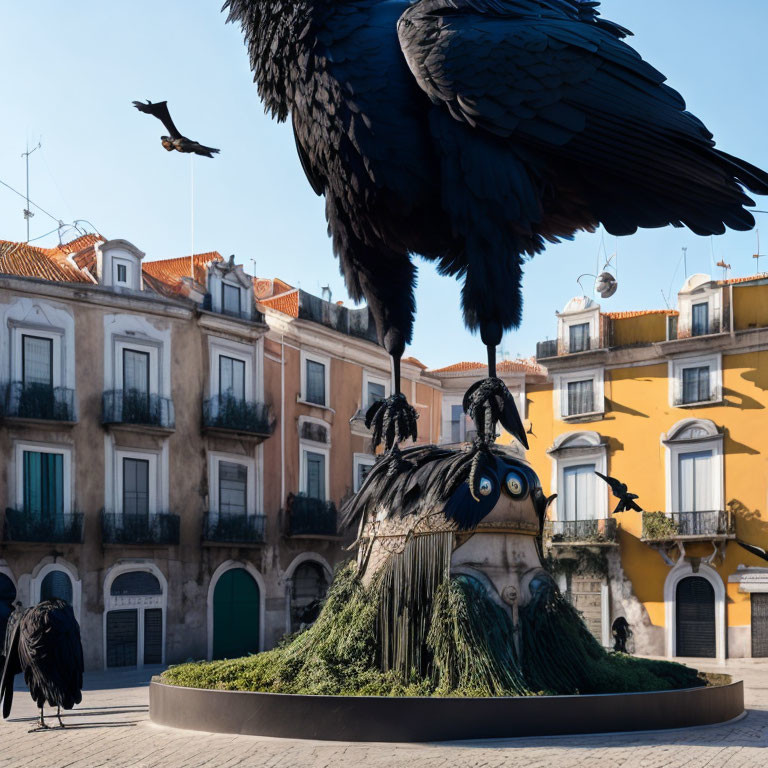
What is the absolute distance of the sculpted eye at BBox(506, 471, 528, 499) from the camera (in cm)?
827

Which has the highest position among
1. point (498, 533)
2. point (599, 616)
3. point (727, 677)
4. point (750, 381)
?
point (750, 381)

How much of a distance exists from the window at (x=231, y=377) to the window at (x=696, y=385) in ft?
40.2

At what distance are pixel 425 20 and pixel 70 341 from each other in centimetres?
2282

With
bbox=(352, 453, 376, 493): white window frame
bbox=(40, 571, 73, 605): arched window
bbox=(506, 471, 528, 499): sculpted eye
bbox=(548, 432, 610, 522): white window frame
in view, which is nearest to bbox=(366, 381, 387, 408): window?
bbox=(352, 453, 376, 493): white window frame

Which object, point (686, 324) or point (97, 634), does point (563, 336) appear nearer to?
point (686, 324)

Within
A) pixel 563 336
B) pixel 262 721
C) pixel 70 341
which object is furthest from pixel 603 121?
pixel 563 336

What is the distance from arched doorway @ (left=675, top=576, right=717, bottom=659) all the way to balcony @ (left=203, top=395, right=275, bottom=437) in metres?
12.1

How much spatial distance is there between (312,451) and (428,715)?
2806 centimetres

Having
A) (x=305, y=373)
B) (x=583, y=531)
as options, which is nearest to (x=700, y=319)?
(x=583, y=531)

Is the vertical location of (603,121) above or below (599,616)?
above

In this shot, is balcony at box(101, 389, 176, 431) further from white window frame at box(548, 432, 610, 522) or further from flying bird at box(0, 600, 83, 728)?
flying bird at box(0, 600, 83, 728)

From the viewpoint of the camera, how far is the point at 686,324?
108 ft

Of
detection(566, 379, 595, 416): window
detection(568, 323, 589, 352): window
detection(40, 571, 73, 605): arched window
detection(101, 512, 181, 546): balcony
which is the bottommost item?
detection(40, 571, 73, 605): arched window

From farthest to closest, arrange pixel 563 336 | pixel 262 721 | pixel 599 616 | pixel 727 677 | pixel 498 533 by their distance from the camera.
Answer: pixel 563 336
pixel 599 616
pixel 727 677
pixel 498 533
pixel 262 721
